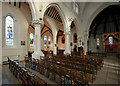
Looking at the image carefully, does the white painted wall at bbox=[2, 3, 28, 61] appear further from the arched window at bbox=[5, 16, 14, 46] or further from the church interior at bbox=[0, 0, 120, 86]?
the arched window at bbox=[5, 16, 14, 46]

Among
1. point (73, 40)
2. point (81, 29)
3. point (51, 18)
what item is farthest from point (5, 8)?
point (73, 40)

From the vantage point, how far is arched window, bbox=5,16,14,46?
27.7 feet

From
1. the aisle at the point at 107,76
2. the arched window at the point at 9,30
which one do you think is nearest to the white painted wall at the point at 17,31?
the arched window at the point at 9,30

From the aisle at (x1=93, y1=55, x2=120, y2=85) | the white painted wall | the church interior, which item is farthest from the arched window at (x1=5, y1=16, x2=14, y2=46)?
the aisle at (x1=93, y1=55, x2=120, y2=85)

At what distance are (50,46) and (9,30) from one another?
1202cm

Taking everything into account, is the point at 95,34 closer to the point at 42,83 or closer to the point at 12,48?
the point at 12,48

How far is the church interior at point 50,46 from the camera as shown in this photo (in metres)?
3.31

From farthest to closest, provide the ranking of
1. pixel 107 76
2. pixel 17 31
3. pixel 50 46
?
pixel 50 46 < pixel 17 31 < pixel 107 76

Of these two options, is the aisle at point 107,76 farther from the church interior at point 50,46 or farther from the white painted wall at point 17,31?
the white painted wall at point 17,31

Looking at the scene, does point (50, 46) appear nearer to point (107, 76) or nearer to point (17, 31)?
point (17, 31)

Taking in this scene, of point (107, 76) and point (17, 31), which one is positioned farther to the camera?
point (17, 31)

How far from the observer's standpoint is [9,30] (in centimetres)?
870

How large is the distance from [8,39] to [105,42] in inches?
886

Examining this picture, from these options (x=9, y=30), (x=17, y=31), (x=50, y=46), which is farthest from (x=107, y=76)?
(x=50, y=46)
